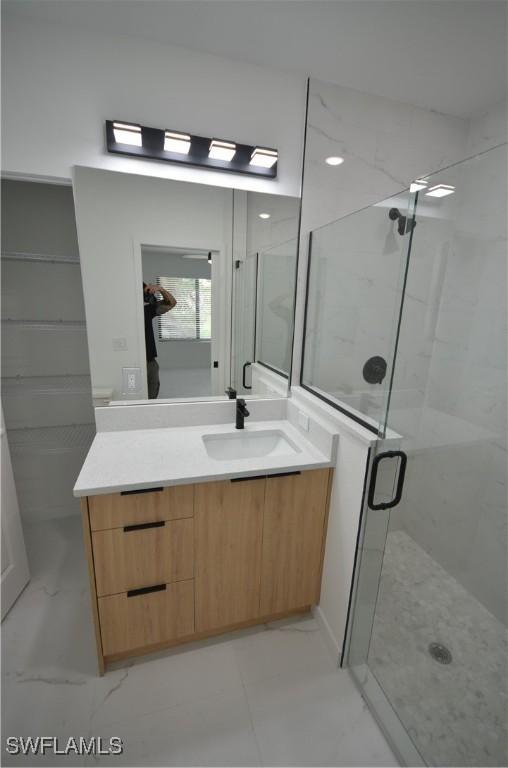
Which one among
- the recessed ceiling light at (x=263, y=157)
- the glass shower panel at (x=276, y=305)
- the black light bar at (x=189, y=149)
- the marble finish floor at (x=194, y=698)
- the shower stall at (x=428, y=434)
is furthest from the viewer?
the glass shower panel at (x=276, y=305)

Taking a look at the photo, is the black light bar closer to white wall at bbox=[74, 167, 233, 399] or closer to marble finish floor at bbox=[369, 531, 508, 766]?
white wall at bbox=[74, 167, 233, 399]

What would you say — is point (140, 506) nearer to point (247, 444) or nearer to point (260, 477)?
point (260, 477)

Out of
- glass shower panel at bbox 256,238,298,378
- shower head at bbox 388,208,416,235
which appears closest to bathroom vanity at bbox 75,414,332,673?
glass shower panel at bbox 256,238,298,378

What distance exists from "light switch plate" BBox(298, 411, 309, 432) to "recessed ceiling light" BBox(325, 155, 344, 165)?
129 cm

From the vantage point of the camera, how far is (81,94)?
4.28ft

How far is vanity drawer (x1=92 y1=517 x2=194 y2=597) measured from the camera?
1.19 metres

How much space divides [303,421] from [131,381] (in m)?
0.91

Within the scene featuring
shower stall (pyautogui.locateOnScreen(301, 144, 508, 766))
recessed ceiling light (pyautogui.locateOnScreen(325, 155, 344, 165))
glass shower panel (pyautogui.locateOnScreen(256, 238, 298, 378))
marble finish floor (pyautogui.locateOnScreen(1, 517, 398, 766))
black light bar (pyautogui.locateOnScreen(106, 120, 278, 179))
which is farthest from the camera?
glass shower panel (pyautogui.locateOnScreen(256, 238, 298, 378))

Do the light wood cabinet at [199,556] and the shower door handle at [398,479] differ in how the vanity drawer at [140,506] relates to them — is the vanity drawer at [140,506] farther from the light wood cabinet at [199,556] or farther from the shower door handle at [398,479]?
the shower door handle at [398,479]

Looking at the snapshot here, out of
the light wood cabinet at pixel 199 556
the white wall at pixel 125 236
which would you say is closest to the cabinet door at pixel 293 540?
the light wood cabinet at pixel 199 556

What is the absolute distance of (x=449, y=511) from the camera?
5.98 ft

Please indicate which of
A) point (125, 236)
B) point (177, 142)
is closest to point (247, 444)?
point (125, 236)

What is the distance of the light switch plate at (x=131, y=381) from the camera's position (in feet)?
5.19

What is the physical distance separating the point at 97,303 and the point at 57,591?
1.58 m
